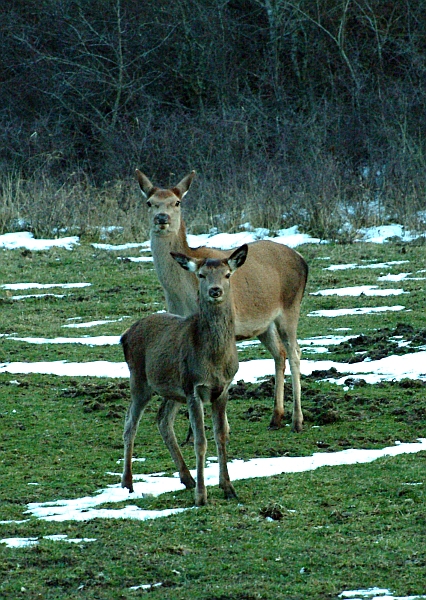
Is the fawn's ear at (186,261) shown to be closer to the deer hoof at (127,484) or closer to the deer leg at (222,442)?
the deer leg at (222,442)

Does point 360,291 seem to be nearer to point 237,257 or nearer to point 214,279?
point 237,257

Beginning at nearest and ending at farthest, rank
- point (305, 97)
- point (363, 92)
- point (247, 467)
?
point (247, 467) → point (363, 92) → point (305, 97)

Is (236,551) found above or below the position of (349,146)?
below

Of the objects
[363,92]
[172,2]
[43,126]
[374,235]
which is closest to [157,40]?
[172,2]

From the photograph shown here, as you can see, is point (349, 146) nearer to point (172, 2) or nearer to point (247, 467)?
point (172, 2)

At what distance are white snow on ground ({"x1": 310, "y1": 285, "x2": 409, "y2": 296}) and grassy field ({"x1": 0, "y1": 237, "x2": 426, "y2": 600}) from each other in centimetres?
169

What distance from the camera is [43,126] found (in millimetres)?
34938

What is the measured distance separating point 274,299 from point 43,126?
2581 cm

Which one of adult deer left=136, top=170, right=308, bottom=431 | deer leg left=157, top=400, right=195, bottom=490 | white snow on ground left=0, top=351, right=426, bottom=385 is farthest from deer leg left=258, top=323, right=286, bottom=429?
deer leg left=157, top=400, right=195, bottom=490

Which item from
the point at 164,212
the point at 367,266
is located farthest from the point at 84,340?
the point at 367,266

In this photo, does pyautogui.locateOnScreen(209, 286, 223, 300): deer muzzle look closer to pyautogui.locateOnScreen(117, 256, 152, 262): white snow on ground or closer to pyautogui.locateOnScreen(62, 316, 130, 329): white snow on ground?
pyautogui.locateOnScreen(62, 316, 130, 329): white snow on ground

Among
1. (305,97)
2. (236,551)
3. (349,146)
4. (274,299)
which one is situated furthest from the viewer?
(305,97)

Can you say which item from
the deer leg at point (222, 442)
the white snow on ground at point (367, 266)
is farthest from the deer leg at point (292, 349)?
the white snow on ground at point (367, 266)

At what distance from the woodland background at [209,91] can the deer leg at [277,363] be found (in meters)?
14.7
